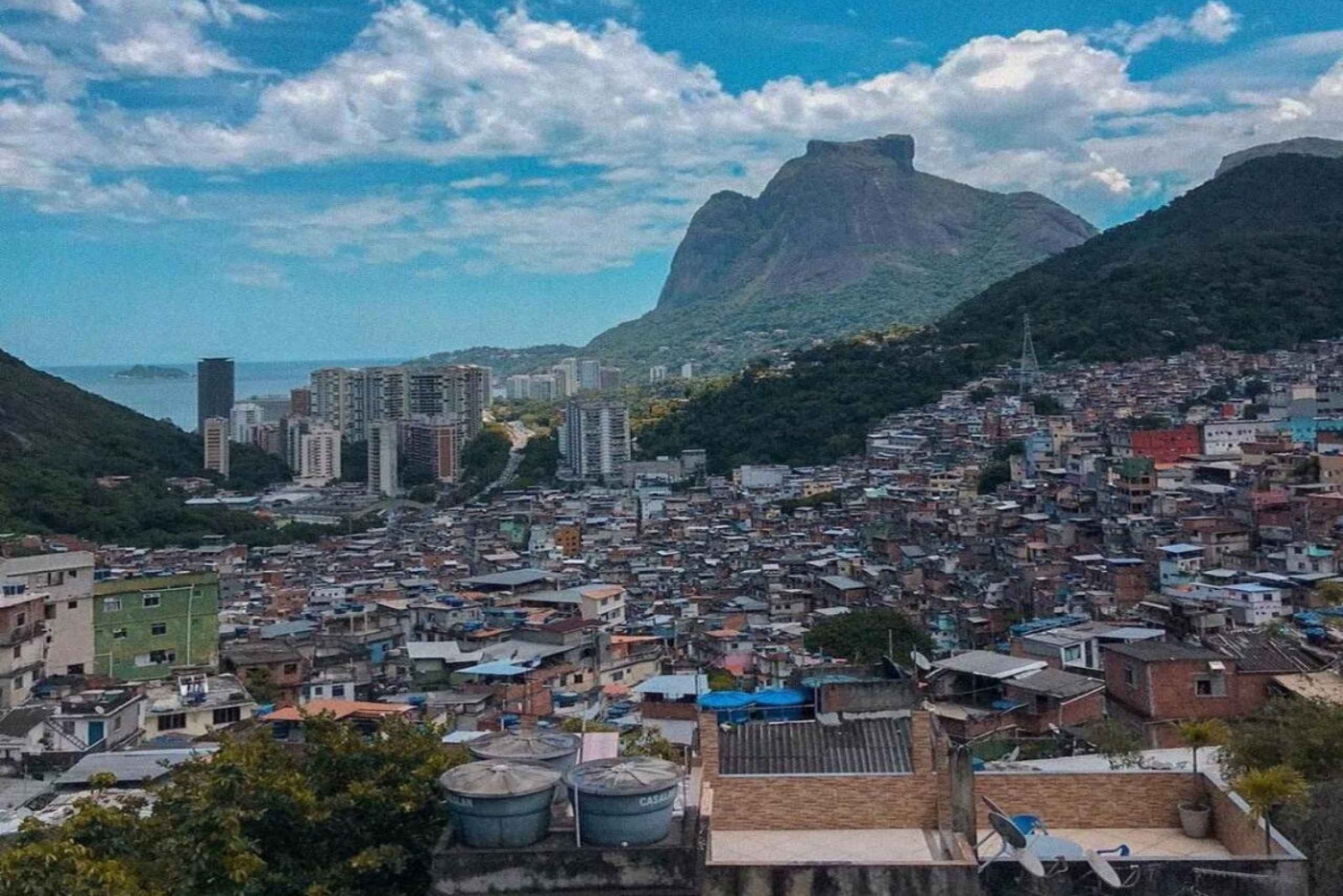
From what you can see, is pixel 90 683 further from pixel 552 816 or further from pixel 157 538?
pixel 157 538

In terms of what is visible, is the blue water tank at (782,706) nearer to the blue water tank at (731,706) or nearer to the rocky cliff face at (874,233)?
the blue water tank at (731,706)

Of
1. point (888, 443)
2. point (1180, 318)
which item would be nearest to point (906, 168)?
point (1180, 318)

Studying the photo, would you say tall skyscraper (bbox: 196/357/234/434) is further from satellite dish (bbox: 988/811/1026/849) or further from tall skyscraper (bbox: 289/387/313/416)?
satellite dish (bbox: 988/811/1026/849)

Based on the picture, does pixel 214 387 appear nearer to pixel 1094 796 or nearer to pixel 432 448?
pixel 432 448

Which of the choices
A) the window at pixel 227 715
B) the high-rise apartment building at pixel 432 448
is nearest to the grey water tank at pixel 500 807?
the window at pixel 227 715

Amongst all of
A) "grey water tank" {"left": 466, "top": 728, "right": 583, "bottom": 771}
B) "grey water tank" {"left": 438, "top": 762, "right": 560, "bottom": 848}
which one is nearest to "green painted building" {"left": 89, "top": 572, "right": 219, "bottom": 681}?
"grey water tank" {"left": 466, "top": 728, "right": 583, "bottom": 771}

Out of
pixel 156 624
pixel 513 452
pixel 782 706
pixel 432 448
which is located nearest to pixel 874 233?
pixel 513 452
